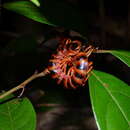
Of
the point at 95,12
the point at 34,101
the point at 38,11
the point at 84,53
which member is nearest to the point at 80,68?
the point at 84,53

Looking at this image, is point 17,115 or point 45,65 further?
point 45,65

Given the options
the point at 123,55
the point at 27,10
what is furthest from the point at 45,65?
the point at 123,55

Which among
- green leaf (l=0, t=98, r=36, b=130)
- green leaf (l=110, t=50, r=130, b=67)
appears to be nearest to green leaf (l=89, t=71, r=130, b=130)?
green leaf (l=110, t=50, r=130, b=67)

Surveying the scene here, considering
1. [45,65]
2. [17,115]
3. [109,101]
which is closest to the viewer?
[109,101]

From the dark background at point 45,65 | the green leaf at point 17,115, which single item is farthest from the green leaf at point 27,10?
the green leaf at point 17,115

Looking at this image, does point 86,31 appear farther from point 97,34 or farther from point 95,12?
point 95,12

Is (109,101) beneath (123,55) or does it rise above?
beneath

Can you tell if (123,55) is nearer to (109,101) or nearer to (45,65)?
(109,101)

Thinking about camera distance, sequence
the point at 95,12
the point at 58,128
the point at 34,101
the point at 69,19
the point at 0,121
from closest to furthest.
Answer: the point at 0,121, the point at 69,19, the point at 34,101, the point at 58,128, the point at 95,12
